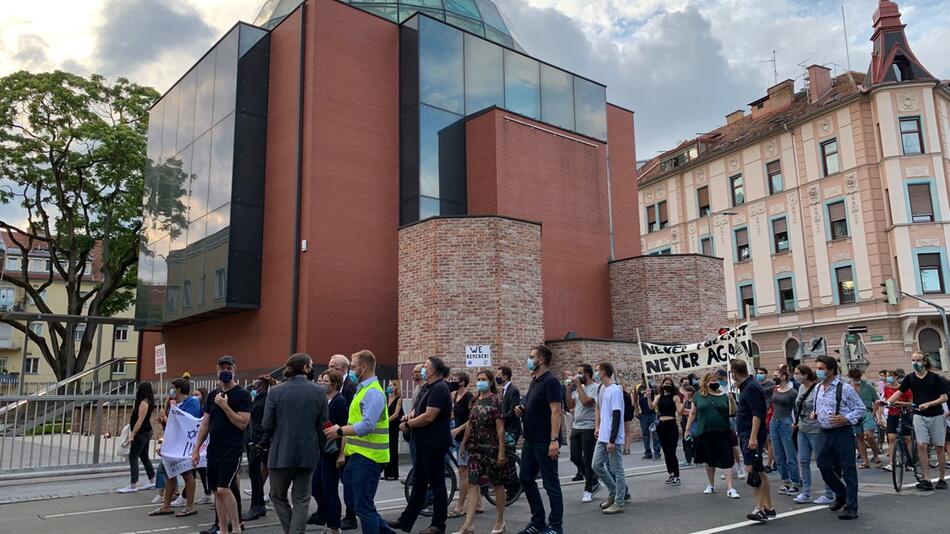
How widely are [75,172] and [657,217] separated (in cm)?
3450

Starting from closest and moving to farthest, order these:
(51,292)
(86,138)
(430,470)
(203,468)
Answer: (430,470) < (203,468) < (86,138) < (51,292)

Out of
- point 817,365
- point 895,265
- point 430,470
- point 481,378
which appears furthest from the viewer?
point 895,265

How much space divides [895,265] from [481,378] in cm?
3195

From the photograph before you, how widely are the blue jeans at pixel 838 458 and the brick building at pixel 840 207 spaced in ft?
90.8

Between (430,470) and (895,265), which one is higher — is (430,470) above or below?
below

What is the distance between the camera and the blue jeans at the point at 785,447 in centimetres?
1047

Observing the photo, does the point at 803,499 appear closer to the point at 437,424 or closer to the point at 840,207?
the point at 437,424

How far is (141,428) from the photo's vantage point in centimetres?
1123

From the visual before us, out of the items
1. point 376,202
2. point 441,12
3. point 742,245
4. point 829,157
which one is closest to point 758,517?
point 376,202

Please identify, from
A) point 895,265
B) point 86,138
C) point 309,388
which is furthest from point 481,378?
point 895,265

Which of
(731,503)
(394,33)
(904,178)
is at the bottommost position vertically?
(731,503)

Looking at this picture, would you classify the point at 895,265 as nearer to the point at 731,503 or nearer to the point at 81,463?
the point at 731,503

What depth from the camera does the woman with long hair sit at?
36.2ft

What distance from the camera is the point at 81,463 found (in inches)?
565
